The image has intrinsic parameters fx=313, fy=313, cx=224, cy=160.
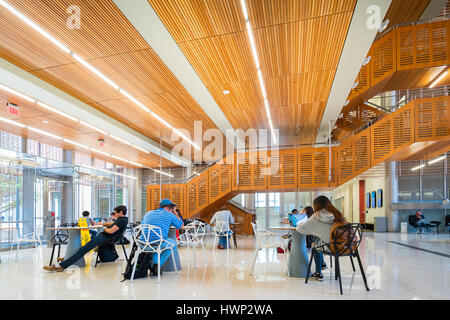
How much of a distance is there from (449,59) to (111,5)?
817 cm

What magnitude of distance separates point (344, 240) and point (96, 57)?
612 cm

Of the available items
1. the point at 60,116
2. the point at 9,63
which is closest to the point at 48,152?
the point at 60,116

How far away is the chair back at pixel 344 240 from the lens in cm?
420

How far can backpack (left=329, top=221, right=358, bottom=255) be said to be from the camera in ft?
13.8

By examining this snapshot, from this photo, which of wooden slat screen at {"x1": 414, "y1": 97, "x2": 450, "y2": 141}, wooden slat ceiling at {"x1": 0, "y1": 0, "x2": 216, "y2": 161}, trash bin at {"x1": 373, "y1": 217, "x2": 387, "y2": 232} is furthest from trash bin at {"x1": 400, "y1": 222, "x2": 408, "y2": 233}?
wooden slat ceiling at {"x1": 0, "y1": 0, "x2": 216, "y2": 161}

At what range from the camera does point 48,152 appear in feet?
44.8

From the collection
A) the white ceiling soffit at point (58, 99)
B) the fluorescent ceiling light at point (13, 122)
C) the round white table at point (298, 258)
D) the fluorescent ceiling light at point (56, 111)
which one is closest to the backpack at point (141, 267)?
the round white table at point (298, 258)

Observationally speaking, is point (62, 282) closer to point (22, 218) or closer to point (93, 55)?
point (93, 55)

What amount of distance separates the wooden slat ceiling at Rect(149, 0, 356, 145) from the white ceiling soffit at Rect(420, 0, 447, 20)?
312 cm

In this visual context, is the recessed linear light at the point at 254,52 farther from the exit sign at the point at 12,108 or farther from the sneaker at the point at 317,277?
the exit sign at the point at 12,108

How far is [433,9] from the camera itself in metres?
8.18

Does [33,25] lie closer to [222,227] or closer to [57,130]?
[57,130]

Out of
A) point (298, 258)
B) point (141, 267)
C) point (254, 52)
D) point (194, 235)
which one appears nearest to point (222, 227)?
point (194, 235)
